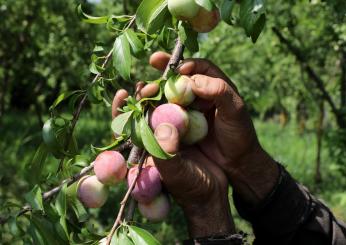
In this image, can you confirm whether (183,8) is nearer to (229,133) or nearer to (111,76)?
(111,76)

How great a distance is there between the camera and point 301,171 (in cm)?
646

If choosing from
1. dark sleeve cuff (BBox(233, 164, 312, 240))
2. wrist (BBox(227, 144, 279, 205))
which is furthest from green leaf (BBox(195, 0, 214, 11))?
dark sleeve cuff (BBox(233, 164, 312, 240))

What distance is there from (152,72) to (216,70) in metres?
2.56

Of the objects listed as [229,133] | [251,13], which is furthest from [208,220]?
[251,13]

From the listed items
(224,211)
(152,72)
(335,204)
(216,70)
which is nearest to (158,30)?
(216,70)

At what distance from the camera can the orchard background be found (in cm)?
105

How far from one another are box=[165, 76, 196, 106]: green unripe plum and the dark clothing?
0.47 m

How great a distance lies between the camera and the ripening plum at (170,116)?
1.00 m

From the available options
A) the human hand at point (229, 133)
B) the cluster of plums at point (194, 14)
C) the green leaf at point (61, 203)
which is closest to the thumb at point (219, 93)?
the human hand at point (229, 133)

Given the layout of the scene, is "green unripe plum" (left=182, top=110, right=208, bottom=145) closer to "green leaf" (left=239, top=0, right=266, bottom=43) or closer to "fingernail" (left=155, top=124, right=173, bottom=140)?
"fingernail" (left=155, top=124, right=173, bottom=140)

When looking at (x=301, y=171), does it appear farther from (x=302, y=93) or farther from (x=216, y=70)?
(x=216, y=70)

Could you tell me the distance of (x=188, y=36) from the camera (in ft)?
3.45

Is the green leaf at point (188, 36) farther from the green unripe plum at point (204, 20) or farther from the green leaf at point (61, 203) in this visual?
the green leaf at point (61, 203)

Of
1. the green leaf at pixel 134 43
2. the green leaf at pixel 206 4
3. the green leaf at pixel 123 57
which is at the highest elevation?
the green leaf at pixel 206 4
